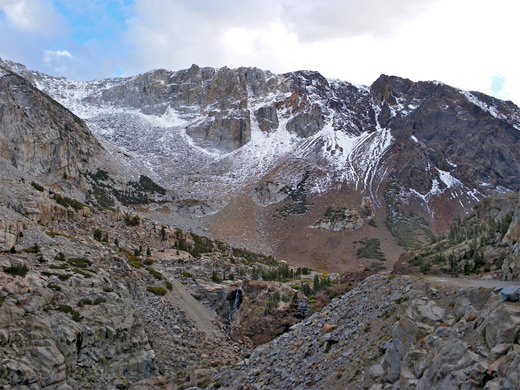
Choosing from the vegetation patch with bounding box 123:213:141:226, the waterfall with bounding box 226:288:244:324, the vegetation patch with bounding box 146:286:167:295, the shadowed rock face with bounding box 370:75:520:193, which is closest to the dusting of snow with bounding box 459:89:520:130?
the shadowed rock face with bounding box 370:75:520:193

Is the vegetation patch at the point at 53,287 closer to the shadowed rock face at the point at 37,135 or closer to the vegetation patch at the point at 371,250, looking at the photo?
the shadowed rock face at the point at 37,135

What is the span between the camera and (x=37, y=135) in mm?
93188

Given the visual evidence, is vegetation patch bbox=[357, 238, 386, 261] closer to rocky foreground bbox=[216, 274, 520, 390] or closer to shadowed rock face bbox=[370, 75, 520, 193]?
shadowed rock face bbox=[370, 75, 520, 193]

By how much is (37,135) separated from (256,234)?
6306cm

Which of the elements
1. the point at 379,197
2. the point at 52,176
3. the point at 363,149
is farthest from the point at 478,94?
the point at 52,176

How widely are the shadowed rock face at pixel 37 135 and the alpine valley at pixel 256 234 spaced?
0.52 m

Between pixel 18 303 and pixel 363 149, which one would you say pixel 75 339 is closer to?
pixel 18 303

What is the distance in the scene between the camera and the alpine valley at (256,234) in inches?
537

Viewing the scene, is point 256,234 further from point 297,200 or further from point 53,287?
point 53,287

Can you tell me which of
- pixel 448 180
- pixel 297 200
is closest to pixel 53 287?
pixel 297 200

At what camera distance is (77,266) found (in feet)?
71.8

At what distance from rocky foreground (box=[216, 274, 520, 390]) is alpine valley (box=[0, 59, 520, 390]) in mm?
65

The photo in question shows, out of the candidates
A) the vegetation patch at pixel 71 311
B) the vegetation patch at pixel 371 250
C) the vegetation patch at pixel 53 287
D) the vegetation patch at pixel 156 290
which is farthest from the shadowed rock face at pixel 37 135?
the vegetation patch at pixel 371 250

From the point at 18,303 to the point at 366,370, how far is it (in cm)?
1464
